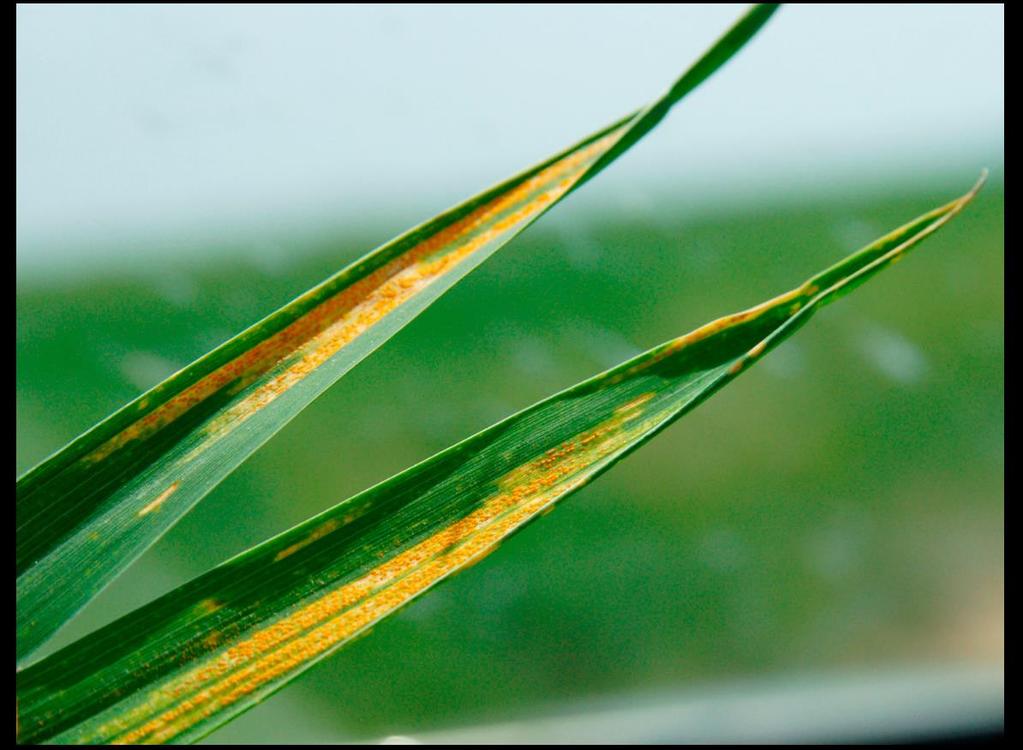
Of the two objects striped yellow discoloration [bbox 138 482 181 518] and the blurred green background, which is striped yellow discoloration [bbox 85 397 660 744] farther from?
the blurred green background

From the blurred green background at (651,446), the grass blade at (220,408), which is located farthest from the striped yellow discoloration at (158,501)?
the blurred green background at (651,446)

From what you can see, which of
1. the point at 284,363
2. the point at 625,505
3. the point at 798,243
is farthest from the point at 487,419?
the point at 284,363

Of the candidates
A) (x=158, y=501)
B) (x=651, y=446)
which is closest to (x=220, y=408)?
(x=158, y=501)

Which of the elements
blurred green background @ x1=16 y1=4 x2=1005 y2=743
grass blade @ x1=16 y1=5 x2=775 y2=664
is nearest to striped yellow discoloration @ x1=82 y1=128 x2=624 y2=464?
grass blade @ x1=16 y1=5 x2=775 y2=664

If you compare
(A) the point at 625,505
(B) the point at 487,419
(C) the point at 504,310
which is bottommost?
(A) the point at 625,505

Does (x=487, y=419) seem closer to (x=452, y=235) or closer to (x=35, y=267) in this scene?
(x=35, y=267)

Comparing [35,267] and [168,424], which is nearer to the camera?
[168,424]
